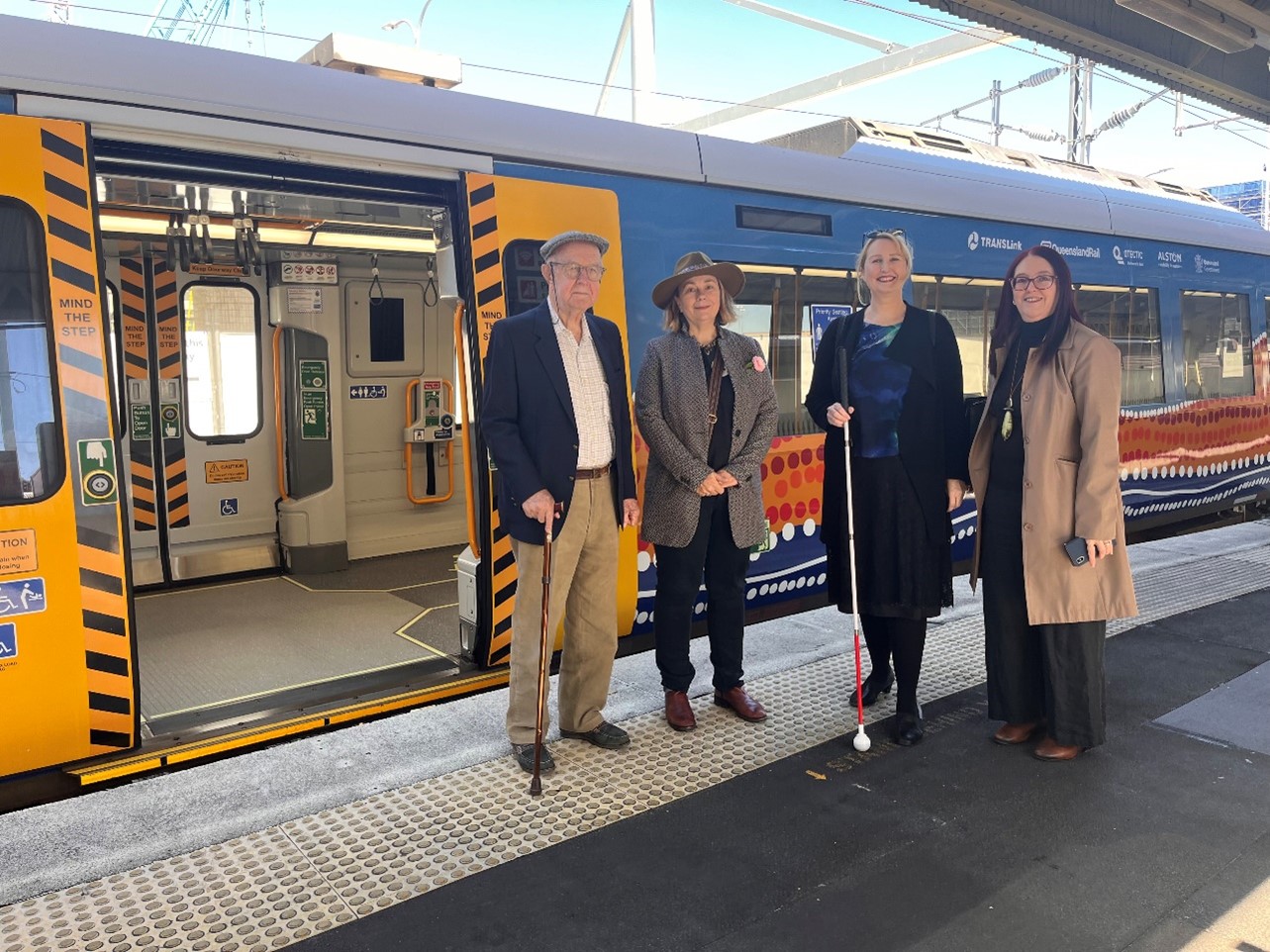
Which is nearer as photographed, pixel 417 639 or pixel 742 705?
pixel 742 705

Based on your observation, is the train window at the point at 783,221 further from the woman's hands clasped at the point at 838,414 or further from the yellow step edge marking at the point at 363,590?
the yellow step edge marking at the point at 363,590

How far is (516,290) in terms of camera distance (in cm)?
411

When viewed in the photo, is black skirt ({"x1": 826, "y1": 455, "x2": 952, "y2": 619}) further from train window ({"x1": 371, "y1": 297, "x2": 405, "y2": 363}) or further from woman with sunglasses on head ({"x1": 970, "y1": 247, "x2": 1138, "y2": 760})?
train window ({"x1": 371, "y1": 297, "x2": 405, "y2": 363})

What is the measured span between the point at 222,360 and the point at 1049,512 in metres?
5.82

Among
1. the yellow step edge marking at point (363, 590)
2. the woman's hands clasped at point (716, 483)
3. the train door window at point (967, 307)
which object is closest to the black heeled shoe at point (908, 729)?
the woman's hands clasped at point (716, 483)

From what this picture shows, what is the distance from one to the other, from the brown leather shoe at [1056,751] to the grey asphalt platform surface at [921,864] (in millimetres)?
41

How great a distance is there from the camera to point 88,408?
3.19 m

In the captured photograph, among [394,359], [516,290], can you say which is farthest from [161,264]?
[516,290]

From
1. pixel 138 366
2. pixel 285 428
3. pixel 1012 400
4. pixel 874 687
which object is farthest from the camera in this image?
pixel 285 428

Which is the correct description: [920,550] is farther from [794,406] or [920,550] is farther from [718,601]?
[794,406]

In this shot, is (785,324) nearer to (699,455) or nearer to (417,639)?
(699,455)

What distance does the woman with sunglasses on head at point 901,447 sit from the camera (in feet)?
12.8

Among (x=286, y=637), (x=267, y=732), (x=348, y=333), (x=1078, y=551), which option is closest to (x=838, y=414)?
(x=1078, y=551)

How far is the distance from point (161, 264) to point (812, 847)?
5881 millimetres
